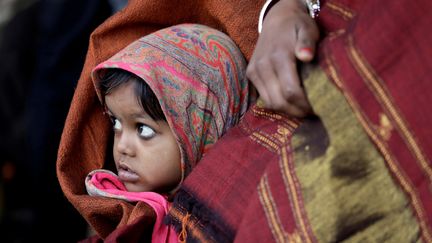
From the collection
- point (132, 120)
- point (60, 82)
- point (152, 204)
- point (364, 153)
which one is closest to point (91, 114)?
point (132, 120)

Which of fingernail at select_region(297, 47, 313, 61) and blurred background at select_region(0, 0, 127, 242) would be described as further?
blurred background at select_region(0, 0, 127, 242)

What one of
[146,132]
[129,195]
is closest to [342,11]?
[146,132]

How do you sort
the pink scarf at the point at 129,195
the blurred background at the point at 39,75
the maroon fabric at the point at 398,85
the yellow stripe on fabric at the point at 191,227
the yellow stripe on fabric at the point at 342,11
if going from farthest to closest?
the blurred background at the point at 39,75 < the pink scarf at the point at 129,195 < the yellow stripe on fabric at the point at 191,227 < the yellow stripe on fabric at the point at 342,11 < the maroon fabric at the point at 398,85

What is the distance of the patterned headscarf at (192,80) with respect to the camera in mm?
1605

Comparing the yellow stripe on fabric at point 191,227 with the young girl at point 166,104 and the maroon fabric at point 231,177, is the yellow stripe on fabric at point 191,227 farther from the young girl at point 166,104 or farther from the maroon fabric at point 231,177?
the young girl at point 166,104

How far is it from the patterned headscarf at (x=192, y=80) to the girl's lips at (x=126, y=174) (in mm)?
114

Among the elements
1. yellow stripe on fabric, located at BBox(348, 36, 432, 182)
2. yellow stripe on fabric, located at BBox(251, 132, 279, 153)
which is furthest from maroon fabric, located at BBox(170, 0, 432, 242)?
yellow stripe on fabric, located at BBox(251, 132, 279, 153)

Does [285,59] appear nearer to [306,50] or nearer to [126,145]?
[306,50]

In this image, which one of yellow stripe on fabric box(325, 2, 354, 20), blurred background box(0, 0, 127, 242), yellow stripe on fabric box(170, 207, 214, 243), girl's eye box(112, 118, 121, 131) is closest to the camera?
yellow stripe on fabric box(325, 2, 354, 20)

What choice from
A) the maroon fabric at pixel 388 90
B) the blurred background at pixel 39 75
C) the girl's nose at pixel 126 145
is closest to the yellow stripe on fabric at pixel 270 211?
the maroon fabric at pixel 388 90

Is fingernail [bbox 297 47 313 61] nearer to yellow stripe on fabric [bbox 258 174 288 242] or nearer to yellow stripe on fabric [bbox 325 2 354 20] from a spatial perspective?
yellow stripe on fabric [bbox 325 2 354 20]

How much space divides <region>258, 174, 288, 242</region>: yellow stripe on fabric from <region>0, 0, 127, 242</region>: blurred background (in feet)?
3.81

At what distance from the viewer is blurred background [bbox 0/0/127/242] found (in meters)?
2.22

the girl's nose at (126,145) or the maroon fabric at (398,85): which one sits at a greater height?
the maroon fabric at (398,85)
